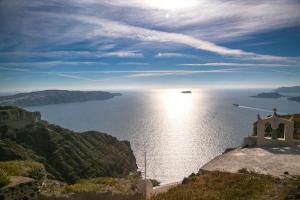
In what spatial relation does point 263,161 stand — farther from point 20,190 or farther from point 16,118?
point 16,118

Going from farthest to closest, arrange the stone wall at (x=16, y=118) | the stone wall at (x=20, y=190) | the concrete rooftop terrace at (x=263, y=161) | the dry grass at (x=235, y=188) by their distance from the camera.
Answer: the stone wall at (x=16, y=118)
the concrete rooftop terrace at (x=263, y=161)
the stone wall at (x=20, y=190)
the dry grass at (x=235, y=188)

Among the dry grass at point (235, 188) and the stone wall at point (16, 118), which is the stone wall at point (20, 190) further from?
the stone wall at point (16, 118)

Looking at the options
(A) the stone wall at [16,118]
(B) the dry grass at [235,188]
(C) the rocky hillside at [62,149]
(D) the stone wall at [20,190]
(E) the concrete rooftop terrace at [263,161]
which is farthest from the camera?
(A) the stone wall at [16,118]

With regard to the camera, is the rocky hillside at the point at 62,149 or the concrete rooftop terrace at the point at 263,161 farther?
the rocky hillside at the point at 62,149

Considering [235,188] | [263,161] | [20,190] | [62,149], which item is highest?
[263,161]

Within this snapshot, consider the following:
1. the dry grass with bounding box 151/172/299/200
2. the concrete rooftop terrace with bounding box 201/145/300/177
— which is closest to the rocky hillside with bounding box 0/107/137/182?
the concrete rooftop terrace with bounding box 201/145/300/177

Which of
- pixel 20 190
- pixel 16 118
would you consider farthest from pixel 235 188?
pixel 16 118

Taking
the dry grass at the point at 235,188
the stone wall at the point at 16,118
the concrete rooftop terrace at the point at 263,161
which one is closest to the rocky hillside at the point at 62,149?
the stone wall at the point at 16,118
